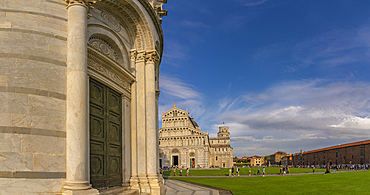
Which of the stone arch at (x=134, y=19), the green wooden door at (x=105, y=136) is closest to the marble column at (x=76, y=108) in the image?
the green wooden door at (x=105, y=136)

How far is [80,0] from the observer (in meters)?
8.02

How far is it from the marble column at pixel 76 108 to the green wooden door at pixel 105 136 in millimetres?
2075

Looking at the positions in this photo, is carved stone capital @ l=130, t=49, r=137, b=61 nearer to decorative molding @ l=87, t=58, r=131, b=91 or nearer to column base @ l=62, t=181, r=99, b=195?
decorative molding @ l=87, t=58, r=131, b=91

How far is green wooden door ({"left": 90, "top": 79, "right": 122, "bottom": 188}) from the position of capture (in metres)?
9.52

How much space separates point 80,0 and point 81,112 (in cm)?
335

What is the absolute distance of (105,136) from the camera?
33.6 ft

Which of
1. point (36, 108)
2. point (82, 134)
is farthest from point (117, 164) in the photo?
point (36, 108)

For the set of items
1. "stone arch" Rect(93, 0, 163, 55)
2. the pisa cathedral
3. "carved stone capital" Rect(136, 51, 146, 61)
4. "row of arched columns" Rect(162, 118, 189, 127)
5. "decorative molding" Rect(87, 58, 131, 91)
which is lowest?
the pisa cathedral

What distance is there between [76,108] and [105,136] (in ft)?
10.4

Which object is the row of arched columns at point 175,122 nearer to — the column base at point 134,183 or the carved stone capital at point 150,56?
the carved stone capital at point 150,56

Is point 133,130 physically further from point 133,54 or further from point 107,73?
point 133,54

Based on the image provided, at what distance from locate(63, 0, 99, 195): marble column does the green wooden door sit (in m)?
2.07

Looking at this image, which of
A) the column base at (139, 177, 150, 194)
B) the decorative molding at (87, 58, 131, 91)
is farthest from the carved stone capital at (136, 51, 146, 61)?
the column base at (139, 177, 150, 194)

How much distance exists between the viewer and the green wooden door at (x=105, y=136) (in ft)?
31.2
